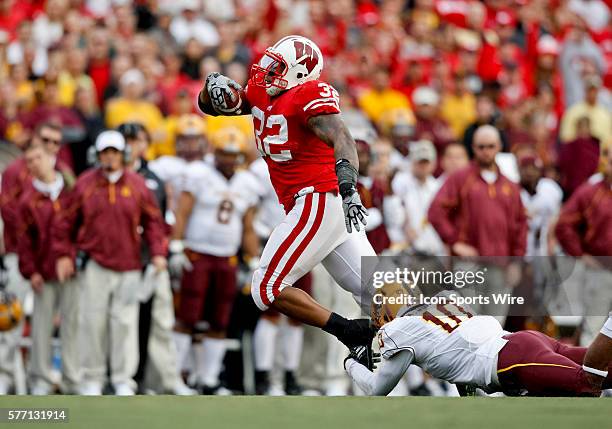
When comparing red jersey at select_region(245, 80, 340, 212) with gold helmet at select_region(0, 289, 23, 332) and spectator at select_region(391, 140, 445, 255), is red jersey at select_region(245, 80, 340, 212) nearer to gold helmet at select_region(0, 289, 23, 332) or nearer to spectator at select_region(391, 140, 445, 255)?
gold helmet at select_region(0, 289, 23, 332)

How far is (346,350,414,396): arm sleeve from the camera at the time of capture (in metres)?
6.75

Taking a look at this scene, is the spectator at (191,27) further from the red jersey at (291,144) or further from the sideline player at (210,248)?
the red jersey at (291,144)

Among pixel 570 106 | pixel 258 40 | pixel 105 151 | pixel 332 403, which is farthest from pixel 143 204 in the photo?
pixel 570 106

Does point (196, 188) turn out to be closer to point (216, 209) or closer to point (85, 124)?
point (216, 209)

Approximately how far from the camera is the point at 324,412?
255 inches

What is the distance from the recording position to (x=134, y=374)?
10.3 meters

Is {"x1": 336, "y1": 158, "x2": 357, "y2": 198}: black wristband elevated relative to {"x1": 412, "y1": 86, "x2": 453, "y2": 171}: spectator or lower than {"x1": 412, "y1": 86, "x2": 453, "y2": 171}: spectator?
lower

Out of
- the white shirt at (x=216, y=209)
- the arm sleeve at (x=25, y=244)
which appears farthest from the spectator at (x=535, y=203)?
the arm sleeve at (x=25, y=244)

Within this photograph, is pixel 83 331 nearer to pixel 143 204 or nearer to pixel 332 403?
pixel 143 204

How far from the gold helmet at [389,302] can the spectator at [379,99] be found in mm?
6644

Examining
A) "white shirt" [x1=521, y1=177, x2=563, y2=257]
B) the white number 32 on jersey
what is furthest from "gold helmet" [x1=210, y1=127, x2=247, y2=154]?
the white number 32 on jersey

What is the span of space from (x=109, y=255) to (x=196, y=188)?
1.10 m

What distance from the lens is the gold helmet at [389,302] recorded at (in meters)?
7.07

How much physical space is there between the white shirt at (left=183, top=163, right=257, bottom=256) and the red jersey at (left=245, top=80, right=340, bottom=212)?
9.72ft
